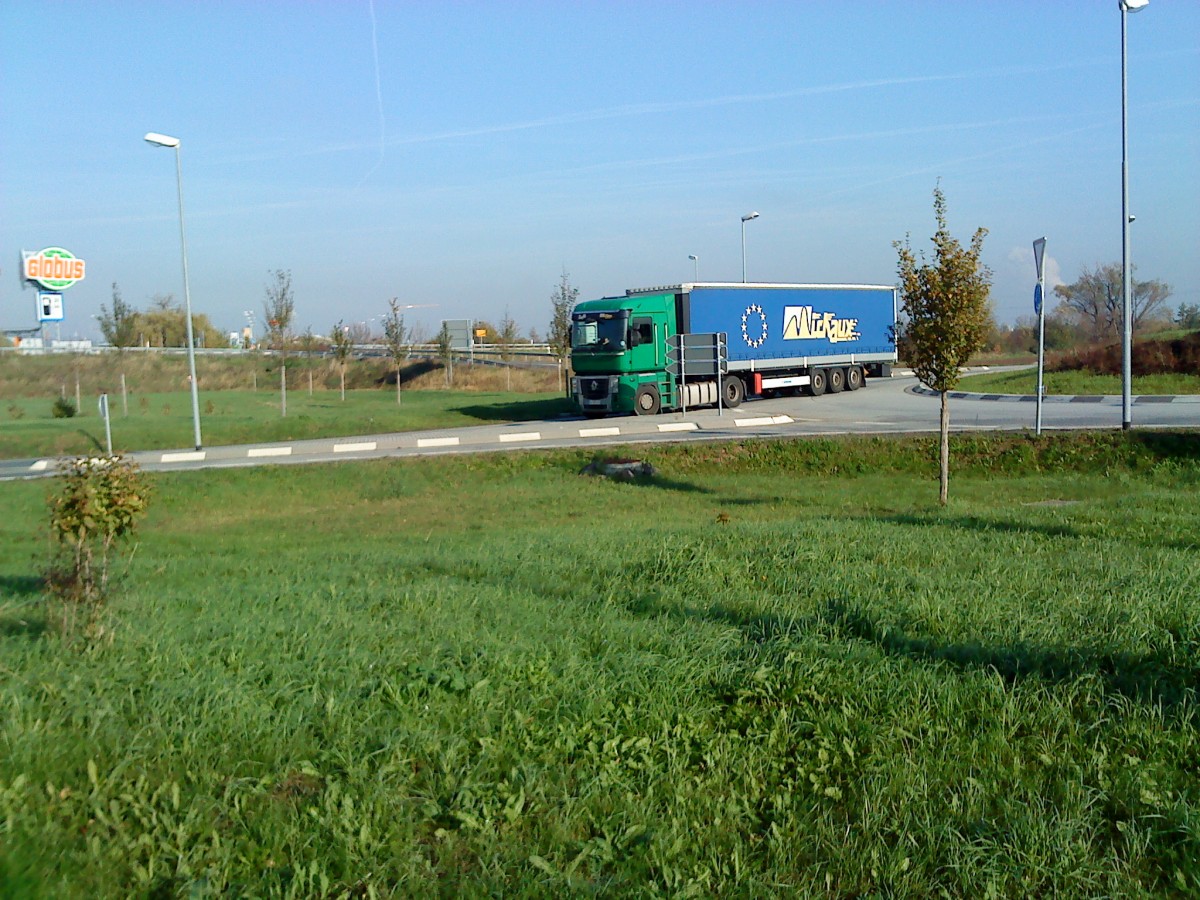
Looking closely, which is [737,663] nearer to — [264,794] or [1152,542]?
[264,794]

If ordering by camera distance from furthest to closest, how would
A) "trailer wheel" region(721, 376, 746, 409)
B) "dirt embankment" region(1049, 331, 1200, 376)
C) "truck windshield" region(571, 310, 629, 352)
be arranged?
"dirt embankment" region(1049, 331, 1200, 376) → "trailer wheel" region(721, 376, 746, 409) → "truck windshield" region(571, 310, 629, 352)

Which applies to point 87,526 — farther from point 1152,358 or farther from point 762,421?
point 1152,358

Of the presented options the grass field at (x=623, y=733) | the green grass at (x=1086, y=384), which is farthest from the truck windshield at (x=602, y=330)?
the grass field at (x=623, y=733)

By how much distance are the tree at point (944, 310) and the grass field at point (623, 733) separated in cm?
918

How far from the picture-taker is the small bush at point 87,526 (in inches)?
250

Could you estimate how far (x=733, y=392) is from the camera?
37719 millimetres

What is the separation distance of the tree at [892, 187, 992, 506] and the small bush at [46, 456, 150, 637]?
1447 cm

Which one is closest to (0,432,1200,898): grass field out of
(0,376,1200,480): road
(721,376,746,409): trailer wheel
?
(0,376,1200,480): road

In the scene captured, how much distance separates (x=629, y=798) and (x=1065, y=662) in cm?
309

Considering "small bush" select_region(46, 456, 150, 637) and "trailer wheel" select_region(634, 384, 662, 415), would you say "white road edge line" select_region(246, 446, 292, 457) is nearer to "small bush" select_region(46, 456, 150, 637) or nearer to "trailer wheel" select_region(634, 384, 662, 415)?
"trailer wheel" select_region(634, 384, 662, 415)

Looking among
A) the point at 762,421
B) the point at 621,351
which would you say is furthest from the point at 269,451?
the point at 762,421

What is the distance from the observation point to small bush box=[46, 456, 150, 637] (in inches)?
250

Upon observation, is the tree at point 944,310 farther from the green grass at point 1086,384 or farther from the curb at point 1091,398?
the green grass at point 1086,384

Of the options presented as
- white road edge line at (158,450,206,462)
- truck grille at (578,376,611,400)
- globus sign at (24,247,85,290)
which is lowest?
white road edge line at (158,450,206,462)
